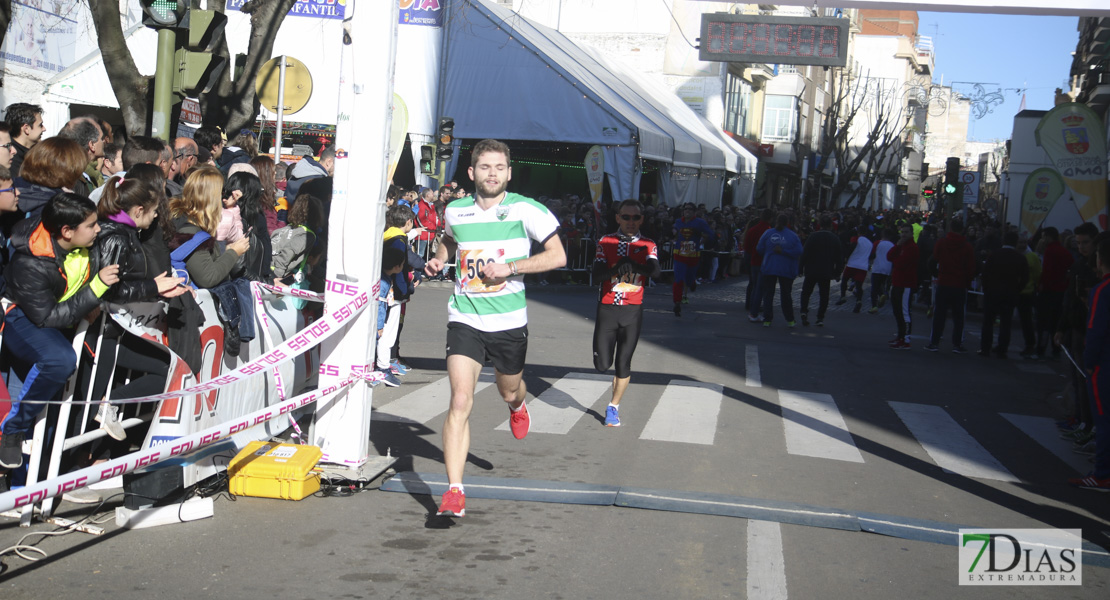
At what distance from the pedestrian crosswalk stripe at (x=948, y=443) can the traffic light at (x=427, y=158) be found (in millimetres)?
16759

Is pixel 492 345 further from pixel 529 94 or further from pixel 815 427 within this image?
pixel 529 94

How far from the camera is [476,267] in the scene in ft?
19.1

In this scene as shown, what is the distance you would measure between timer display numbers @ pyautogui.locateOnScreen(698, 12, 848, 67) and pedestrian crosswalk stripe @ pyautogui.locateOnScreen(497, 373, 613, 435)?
21.9 meters

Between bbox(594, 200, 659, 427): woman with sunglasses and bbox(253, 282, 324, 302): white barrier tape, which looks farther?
bbox(594, 200, 659, 427): woman with sunglasses

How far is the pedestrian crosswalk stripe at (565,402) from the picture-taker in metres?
8.47

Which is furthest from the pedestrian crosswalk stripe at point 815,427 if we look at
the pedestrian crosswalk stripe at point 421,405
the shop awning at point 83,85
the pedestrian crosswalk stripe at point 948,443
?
the shop awning at point 83,85

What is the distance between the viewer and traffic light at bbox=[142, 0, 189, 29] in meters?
8.41

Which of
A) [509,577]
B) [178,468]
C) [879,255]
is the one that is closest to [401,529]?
[509,577]

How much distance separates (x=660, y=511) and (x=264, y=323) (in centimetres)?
335

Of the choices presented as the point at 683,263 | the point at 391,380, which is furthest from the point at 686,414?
the point at 683,263

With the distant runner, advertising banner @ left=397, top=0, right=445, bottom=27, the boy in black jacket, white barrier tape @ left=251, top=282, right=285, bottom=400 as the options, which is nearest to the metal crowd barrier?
the boy in black jacket

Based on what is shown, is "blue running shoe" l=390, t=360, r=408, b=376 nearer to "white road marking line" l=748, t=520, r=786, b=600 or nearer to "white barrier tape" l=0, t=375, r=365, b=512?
"white barrier tape" l=0, t=375, r=365, b=512

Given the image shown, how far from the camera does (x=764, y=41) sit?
31500 mm

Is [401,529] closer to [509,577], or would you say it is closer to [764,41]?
[509,577]
